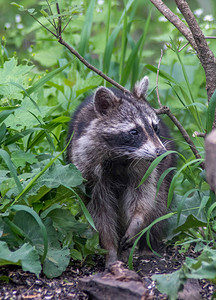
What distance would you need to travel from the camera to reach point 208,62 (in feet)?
12.9

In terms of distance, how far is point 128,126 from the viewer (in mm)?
4066

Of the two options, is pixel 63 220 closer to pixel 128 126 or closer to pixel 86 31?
pixel 128 126

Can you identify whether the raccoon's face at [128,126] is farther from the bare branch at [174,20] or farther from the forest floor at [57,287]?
the forest floor at [57,287]

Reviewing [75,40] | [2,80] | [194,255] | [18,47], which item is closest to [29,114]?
[2,80]

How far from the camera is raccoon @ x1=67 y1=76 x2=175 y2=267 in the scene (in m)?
4.07

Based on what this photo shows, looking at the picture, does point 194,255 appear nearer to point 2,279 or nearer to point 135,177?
point 135,177

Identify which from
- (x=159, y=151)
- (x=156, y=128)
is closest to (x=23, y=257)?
(x=159, y=151)

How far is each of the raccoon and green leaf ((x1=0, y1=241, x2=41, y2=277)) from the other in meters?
1.06

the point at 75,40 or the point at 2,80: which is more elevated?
the point at 75,40

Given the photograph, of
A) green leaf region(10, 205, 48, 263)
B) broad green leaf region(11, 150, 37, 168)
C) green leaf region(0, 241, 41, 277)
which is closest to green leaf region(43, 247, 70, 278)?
green leaf region(10, 205, 48, 263)

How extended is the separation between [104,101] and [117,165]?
1.70 feet

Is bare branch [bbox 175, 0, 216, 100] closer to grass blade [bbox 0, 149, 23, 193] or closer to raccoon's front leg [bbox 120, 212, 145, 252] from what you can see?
raccoon's front leg [bbox 120, 212, 145, 252]

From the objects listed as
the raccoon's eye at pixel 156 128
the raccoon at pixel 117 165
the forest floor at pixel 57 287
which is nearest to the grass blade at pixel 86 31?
the raccoon at pixel 117 165

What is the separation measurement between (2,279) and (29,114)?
1.51 metres
